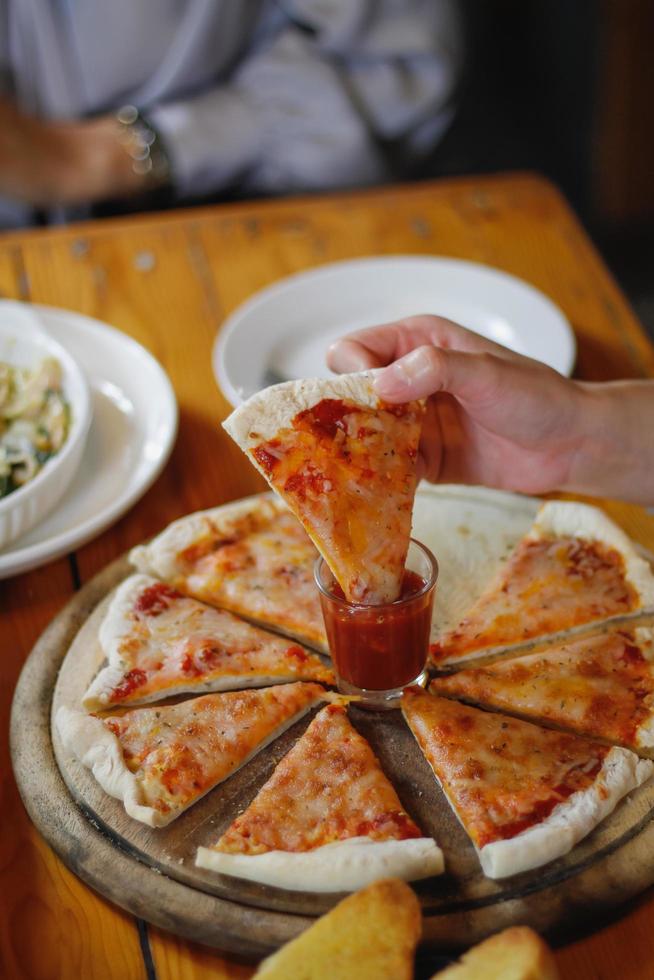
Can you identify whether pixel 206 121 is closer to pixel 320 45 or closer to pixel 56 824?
pixel 320 45

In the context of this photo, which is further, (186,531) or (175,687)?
(186,531)

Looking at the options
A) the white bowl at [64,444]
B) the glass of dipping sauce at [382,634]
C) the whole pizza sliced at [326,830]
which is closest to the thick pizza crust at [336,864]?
the whole pizza sliced at [326,830]

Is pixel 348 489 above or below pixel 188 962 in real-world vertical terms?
above

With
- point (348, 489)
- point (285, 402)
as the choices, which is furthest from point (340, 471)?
point (285, 402)

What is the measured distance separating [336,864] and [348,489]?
548 millimetres

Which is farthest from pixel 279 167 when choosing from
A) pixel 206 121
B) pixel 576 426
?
pixel 576 426

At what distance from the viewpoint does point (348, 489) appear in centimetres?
158

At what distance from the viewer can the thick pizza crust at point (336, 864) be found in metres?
1.33

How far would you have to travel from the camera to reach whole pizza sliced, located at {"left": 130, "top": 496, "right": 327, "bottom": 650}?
1807 mm

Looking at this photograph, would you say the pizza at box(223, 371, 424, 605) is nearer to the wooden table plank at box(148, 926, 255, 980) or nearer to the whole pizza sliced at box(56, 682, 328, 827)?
the whole pizza sliced at box(56, 682, 328, 827)

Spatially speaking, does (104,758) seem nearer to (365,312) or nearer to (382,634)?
(382,634)

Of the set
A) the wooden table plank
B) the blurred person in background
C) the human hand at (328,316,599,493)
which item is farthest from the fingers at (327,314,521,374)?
the blurred person in background

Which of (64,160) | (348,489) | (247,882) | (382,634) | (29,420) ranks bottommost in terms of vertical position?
(64,160)

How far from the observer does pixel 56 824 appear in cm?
145
